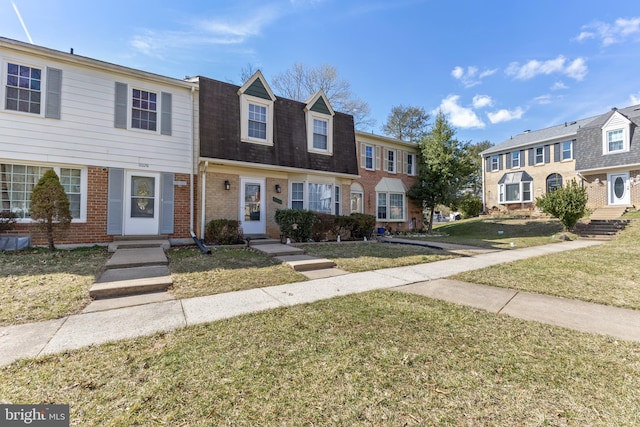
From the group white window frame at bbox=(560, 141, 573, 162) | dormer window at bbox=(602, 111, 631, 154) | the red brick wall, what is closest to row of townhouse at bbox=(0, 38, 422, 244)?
the red brick wall

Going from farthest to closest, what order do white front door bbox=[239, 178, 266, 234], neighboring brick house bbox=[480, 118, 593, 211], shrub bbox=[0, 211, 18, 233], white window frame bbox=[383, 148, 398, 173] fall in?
neighboring brick house bbox=[480, 118, 593, 211], white window frame bbox=[383, 148, 398, 173], white front door bbox=[239, 178, 266, 234], shrub bbox=[0, 211, 18, 233]

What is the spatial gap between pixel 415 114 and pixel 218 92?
25808 millimetres

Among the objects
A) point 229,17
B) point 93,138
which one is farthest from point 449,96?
point 93,138

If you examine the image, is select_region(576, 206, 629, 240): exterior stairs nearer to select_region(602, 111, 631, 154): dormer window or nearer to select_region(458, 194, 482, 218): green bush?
select_region(602, 111, 631, 154): dormer window

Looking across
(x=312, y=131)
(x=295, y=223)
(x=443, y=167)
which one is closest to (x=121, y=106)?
(x=295, y=223)

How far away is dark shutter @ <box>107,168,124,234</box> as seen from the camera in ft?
29.1

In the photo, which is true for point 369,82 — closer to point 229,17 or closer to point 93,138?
point 229,17

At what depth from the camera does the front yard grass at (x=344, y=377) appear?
5.99 feet

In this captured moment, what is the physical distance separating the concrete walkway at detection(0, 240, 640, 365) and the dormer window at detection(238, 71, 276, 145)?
7.42 meters

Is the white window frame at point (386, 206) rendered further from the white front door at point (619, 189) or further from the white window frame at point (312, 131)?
the white front door at point (619, 189)

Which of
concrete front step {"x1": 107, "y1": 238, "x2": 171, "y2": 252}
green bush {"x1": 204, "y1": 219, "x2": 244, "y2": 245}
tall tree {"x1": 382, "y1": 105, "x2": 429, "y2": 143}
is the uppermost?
tall tree {"x1": 382, "y1": 105, "x2": 429, "y2": 143}

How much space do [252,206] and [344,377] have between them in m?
9.28

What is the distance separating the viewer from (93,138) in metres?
8.69

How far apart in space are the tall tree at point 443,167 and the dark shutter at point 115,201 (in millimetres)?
14913
